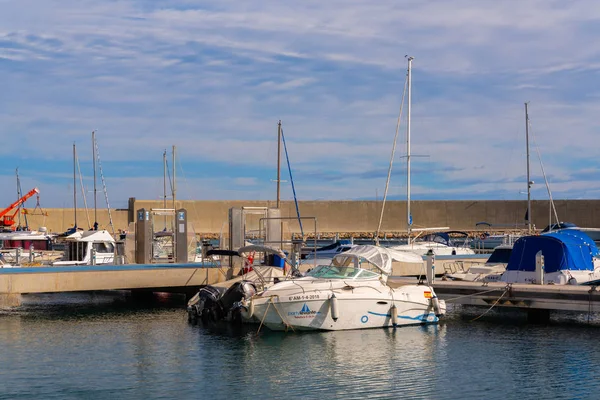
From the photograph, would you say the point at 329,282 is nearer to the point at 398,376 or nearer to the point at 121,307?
the point at 398,376

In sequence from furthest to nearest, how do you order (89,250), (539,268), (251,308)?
(89,250) → (539,268) → (251,308)

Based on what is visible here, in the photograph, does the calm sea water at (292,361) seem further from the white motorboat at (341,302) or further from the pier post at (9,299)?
the pier post at (9,299)

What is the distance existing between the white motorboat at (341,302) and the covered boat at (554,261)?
4424mm

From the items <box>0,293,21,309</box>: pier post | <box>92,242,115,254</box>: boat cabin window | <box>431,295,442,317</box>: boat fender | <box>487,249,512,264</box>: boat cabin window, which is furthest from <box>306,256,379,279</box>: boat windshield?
<box>92,242,115,254</box>: boat cabin window

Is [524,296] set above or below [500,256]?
below

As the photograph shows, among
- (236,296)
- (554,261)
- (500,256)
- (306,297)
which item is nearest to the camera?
(306,297)

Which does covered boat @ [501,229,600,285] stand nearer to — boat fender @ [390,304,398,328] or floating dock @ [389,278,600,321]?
floating dock @ [389,278,600,321]

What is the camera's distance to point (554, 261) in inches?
1166

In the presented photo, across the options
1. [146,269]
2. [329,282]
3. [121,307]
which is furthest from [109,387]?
[121,307]

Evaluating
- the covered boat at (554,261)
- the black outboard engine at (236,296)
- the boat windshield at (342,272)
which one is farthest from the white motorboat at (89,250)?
the covered boat at (554,261)

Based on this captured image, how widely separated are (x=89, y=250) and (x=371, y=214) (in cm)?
8855

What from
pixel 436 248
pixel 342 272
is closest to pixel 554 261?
pixel 342 272

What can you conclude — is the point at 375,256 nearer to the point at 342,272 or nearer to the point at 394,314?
the point at 342,272

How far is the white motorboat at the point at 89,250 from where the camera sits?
36.5 meters
